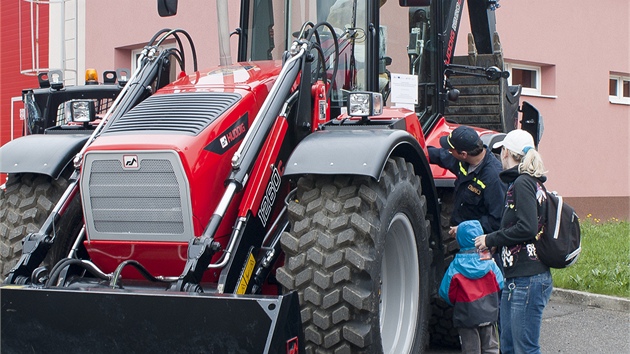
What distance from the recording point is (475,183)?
6016 millimetres

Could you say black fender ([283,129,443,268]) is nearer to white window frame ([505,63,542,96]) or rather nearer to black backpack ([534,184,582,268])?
black backpack ([534,184,582,268])

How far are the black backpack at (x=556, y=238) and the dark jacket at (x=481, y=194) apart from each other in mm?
799

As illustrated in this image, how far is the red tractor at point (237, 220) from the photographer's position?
13.2 ft

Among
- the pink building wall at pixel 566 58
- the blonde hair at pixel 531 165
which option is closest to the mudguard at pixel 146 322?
the blonde hair at pixel 531 165

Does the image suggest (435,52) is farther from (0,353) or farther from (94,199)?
(0,353)

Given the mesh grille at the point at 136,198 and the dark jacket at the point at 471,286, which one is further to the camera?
the dark jacket at the point at 471,286

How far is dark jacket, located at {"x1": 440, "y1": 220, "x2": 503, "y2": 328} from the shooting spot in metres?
5.34

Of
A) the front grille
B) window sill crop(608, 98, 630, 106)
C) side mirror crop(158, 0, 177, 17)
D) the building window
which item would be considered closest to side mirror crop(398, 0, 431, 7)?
side mirror crop(158, 0, 177, 17)

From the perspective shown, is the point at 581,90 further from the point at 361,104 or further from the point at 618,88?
the point at 361,104

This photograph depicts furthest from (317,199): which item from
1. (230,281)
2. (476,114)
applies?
(476,114)

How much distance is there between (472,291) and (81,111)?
9.06ft

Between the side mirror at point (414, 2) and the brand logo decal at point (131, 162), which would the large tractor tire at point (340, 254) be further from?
the side mirror at point (414, 2)

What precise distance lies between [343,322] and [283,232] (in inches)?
22.6

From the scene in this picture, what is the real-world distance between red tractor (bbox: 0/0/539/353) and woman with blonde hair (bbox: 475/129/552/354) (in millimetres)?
491
